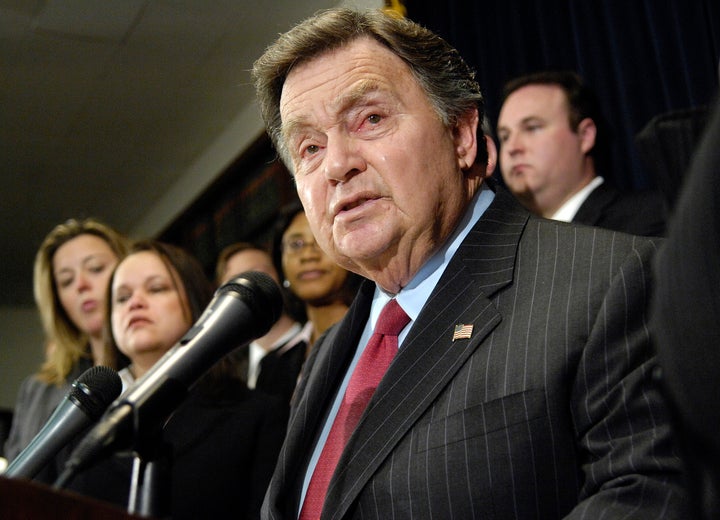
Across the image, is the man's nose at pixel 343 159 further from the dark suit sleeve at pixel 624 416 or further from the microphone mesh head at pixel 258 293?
the dark suit sleeve at pixel 624 416

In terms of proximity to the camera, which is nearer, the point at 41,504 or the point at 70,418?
the point at 41,504

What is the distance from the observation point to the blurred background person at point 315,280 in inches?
Answer: 123

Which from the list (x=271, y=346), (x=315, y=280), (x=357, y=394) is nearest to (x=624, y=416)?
(x=357, y=394)

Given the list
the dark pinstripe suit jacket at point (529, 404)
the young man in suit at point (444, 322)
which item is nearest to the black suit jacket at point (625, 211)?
the young man in suit at point (444, 322)

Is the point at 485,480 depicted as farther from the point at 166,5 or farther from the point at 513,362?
the point at 166,5

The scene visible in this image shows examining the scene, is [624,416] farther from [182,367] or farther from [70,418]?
[70,418]

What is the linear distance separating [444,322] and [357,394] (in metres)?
0.22

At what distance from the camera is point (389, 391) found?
1319mm

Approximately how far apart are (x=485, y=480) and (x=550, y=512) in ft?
0.31

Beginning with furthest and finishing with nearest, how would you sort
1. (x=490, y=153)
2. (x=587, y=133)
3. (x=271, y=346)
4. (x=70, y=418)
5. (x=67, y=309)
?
(x=271, y=346), (x=67, y=309), (x=587, y=133), (x=490, y=153), (x=70, y=418)

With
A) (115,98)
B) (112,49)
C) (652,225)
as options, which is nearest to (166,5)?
(112,49)

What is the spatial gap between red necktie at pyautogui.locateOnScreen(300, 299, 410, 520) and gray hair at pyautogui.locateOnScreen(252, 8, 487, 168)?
0.40 m

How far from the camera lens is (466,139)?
1672 millimetres

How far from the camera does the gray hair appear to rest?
64.8 inches
